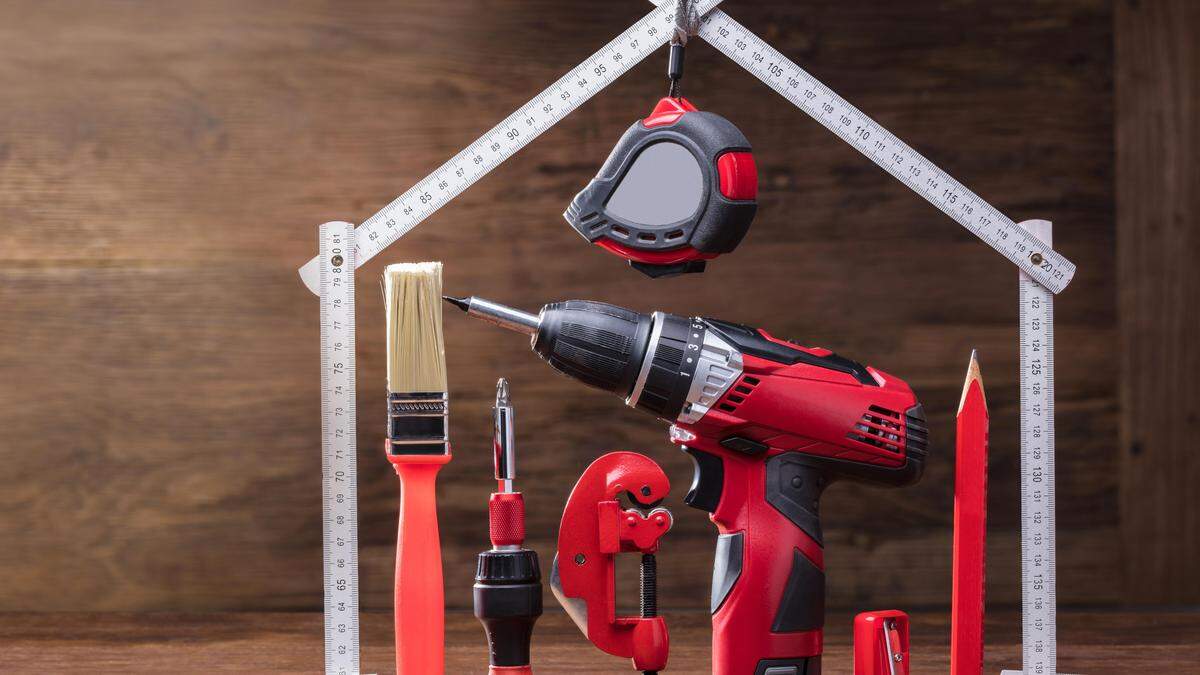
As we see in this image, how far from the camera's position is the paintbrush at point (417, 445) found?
2.94 feet

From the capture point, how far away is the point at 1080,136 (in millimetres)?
1396

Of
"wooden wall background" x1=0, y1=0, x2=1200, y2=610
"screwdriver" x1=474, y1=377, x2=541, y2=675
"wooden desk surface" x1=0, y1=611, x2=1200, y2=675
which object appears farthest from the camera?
"wooden wall background" x1=0, y1=0, x2=1200, y2=610

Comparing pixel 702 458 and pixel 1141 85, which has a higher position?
pixel 1141 85

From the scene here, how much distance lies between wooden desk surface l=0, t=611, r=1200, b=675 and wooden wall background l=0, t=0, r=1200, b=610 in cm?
8

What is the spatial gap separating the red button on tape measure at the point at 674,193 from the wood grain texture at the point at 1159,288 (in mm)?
689

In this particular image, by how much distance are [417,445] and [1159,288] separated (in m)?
0.91

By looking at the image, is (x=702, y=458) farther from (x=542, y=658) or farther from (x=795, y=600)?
(x=542, y=658)

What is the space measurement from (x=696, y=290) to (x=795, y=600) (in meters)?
0.54

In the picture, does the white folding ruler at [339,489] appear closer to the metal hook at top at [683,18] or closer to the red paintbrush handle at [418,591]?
the red paintbrush handle at [418,591]

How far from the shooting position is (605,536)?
92cm

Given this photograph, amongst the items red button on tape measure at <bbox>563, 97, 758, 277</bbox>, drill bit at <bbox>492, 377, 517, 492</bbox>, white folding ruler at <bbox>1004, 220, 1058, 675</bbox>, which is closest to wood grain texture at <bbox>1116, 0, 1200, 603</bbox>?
white folding ruler at <bbox>1004, 220, 1058, 675</bbox>

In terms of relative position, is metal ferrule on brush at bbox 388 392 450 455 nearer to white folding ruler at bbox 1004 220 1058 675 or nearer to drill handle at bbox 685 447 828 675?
drill handle at bbox 685 447 828 675

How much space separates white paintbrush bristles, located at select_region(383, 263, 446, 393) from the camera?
906mm

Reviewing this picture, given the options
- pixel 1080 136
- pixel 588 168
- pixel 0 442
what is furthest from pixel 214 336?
pixel 1080 136
